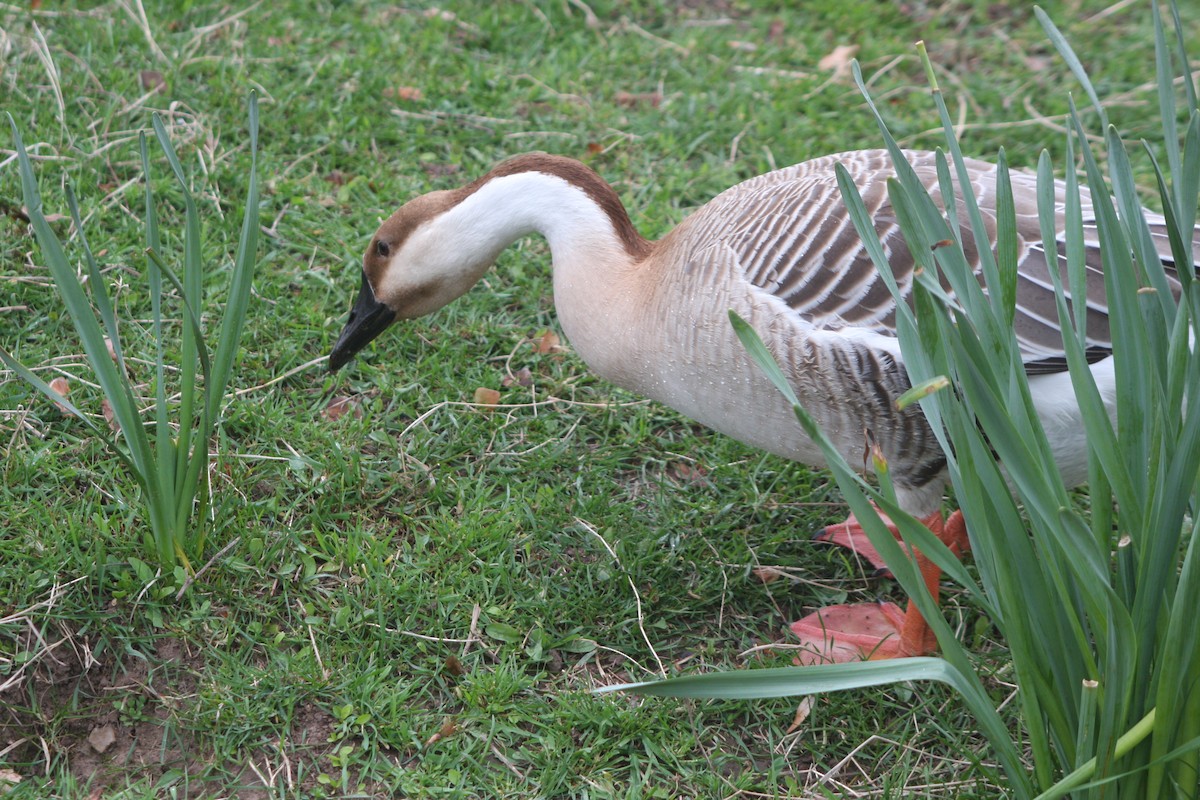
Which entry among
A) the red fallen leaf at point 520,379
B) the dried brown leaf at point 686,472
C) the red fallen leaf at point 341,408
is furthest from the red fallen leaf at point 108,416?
the dried brown leaf at point 686,472

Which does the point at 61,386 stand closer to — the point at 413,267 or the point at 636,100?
the point at 413,267

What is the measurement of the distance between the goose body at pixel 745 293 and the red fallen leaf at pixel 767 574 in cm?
38

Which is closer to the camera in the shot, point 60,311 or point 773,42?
point 60,311

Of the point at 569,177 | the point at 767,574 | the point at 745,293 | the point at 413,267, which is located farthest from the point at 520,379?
the point at 745,293

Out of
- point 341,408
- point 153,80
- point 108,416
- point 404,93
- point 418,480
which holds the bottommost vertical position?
point 418,480

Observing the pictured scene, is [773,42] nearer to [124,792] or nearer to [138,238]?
[138,238]

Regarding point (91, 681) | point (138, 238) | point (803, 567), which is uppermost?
point (138, 238)

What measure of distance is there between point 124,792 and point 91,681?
0.32 metres

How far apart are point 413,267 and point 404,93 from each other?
194 centimetres

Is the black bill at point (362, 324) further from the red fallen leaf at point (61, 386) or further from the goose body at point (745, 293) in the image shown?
the red fallen leaf at point (61, 386)

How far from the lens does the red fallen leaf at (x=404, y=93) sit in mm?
4816

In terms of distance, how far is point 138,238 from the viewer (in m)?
3.91

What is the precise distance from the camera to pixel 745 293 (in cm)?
277

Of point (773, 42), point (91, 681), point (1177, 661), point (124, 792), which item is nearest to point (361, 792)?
point (124, 792)
